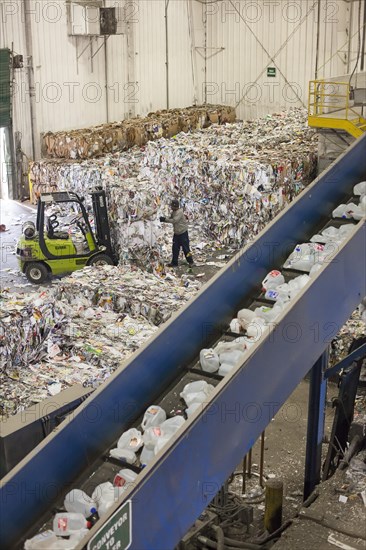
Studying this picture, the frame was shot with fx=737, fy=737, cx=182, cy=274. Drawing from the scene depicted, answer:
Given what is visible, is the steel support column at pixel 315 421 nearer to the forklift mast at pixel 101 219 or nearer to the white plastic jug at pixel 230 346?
the white plastic jug at pixel 230 346

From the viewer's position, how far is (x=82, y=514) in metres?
4.59

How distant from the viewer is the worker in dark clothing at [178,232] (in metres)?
13.0

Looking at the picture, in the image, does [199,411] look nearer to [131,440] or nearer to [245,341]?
[131,440]

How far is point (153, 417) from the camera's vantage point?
524 cm

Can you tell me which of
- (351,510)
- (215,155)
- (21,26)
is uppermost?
(21,26)

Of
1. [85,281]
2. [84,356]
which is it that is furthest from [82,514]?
[85,281]

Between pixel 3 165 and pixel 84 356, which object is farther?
pixel 3 165

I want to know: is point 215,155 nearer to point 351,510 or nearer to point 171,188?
point 171,188

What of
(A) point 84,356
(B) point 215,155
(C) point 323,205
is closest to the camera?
(C) point 323,205

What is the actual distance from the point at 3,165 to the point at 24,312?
10957mm

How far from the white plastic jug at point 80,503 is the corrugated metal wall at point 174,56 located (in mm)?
15746

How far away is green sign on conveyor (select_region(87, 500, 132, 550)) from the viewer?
3939 millimetres

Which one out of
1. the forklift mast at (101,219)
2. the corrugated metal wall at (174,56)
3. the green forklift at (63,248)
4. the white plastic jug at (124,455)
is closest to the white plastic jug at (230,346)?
the white plastic jug at (124,455)

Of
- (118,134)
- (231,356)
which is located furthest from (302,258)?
(118,134)
